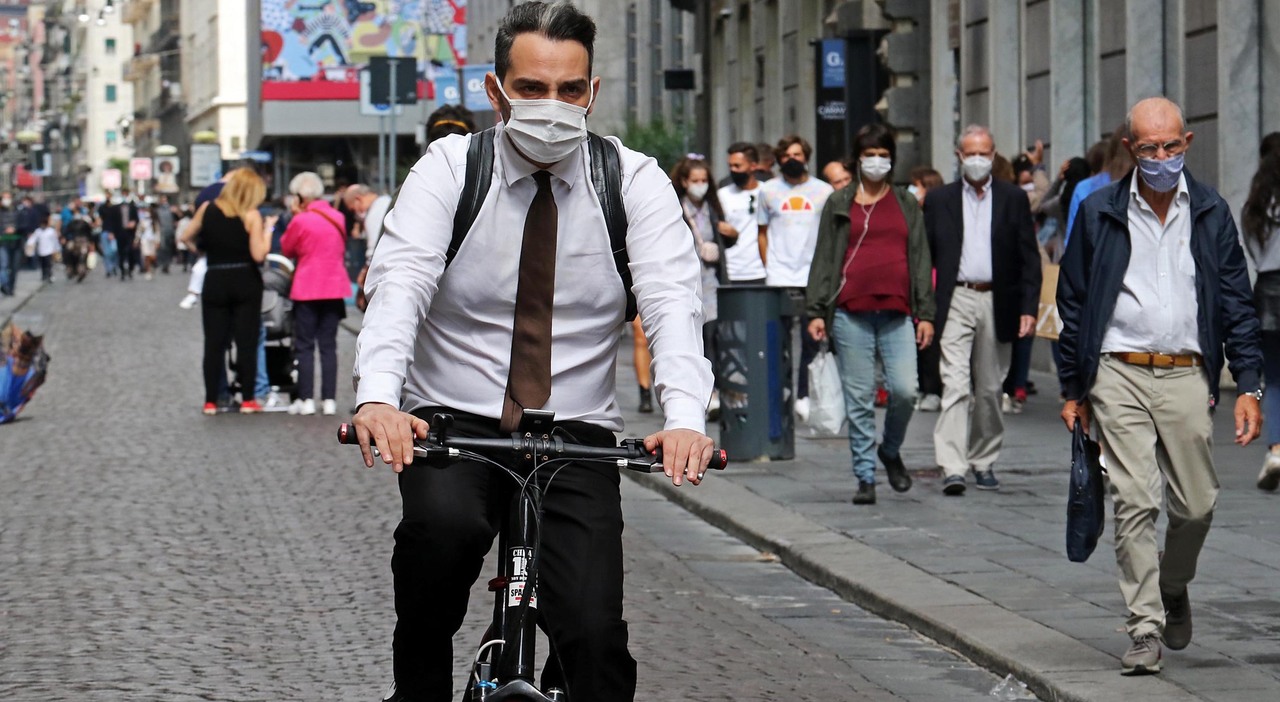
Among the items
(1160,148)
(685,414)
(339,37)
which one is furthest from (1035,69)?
(339,37)

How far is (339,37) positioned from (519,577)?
7145 cm

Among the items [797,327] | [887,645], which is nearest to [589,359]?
[887,645]

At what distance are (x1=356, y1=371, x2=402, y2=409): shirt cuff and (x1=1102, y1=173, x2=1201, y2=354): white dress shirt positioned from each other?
3.28 m

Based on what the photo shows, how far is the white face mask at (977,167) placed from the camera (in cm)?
1113

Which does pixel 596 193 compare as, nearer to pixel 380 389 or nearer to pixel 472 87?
pixel 380 389

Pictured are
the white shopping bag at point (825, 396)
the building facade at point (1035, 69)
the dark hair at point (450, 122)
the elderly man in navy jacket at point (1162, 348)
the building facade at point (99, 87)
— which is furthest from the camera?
the building facade at point (99, 87)

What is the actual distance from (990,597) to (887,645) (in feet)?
2.26

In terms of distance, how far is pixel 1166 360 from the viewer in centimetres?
670

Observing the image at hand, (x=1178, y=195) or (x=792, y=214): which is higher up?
(x=792, y=214)

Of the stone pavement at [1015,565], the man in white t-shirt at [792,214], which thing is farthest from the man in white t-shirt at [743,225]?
the stone pavement at [1015,565]

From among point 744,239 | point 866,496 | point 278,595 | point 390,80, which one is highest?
point 390,80

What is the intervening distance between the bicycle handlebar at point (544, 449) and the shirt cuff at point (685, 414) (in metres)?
0.06

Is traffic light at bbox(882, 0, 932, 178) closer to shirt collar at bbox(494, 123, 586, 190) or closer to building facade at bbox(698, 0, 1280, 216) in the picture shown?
building facade at bbox(698, 0, 1280, 216)

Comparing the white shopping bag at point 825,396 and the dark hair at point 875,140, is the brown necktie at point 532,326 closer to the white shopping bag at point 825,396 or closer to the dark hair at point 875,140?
the dark hair at point 875,140
